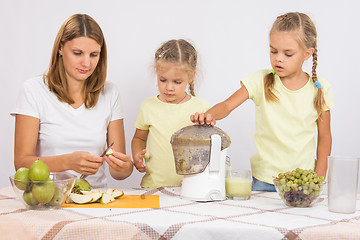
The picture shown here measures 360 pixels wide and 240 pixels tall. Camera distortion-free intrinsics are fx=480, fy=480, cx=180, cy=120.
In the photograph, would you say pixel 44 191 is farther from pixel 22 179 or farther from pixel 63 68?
pixel 63 68

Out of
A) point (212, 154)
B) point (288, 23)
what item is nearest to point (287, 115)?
point (288, 23)

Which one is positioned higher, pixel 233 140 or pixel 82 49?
pixel 82 49

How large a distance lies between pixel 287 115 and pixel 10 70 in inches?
62.7

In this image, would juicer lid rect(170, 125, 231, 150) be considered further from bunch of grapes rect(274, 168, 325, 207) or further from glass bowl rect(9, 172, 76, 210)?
glass bowl rect(9, 172, 76, 210)

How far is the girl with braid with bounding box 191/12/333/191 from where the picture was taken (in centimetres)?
191

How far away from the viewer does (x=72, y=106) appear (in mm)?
2031

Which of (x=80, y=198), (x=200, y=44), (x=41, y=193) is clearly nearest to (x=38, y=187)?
(x=41, y=193)

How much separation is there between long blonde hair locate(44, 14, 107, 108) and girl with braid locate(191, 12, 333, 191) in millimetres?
516

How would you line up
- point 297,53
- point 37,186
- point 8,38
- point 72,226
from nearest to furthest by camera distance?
point 72,226, point 37,186, point 297,53, point 8,38

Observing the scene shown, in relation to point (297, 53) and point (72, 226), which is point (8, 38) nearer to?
point (297, 53)

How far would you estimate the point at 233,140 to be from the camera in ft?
9.24

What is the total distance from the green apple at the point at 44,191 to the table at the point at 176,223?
0.12 feet

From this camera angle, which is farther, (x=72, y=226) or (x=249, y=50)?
(x=249, y=50)

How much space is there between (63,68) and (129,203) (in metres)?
0.82
